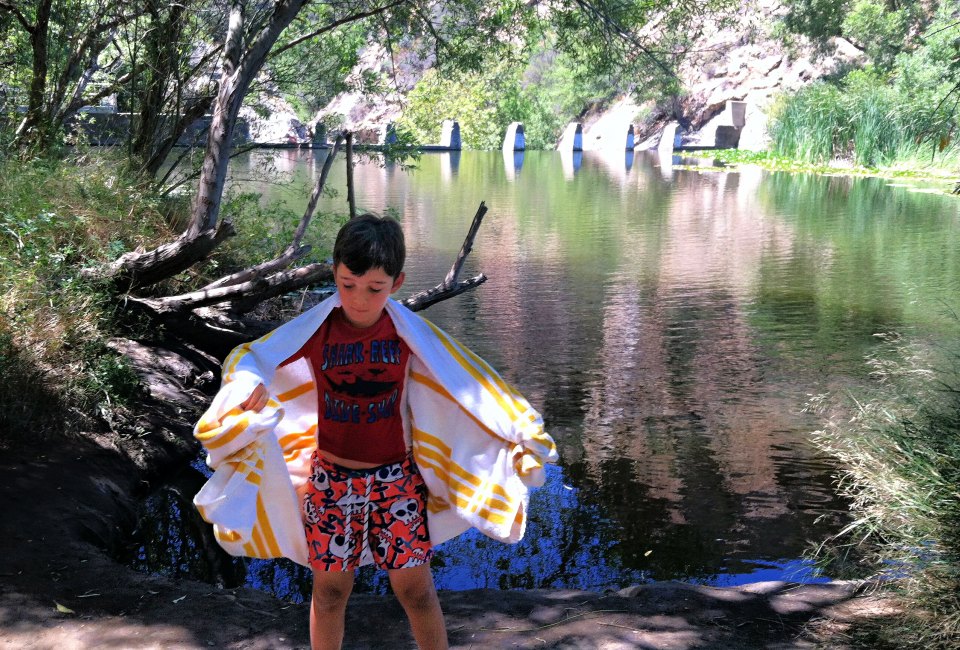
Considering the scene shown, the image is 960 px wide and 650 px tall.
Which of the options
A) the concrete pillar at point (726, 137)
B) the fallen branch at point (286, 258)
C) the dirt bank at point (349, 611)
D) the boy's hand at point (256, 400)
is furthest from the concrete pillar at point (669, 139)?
the boy's hand at point (256, 400)

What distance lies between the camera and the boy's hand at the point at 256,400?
258 cm

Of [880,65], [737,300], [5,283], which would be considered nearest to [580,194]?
[737,300]

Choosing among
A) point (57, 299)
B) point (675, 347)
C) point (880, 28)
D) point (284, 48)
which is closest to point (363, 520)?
point (57, 299)

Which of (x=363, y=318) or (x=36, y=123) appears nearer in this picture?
(x=363, y=318)

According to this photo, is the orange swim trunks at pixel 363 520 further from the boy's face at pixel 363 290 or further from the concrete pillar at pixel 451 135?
the concrete pillar at pixel 451 135

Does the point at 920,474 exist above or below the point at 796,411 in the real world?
above

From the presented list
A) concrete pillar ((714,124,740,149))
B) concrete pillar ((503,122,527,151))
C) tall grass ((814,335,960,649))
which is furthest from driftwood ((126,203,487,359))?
concrete pillar ((503,122,527,151))

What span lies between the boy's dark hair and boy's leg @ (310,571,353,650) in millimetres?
862

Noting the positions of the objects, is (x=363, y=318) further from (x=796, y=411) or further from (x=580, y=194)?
(x=580, y=194)

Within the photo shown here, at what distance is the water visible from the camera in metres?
5.11

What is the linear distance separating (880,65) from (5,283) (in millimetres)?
44035

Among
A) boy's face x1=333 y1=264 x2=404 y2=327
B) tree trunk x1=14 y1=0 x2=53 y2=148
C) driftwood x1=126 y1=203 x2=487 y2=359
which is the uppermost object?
tree trunk x1=14 y1=0 x2=53 y2=148

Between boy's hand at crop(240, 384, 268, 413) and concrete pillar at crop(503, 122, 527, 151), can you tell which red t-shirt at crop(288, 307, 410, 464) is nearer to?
boy's hand at crop(240, 384, 268, 413)

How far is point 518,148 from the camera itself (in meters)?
53.1
